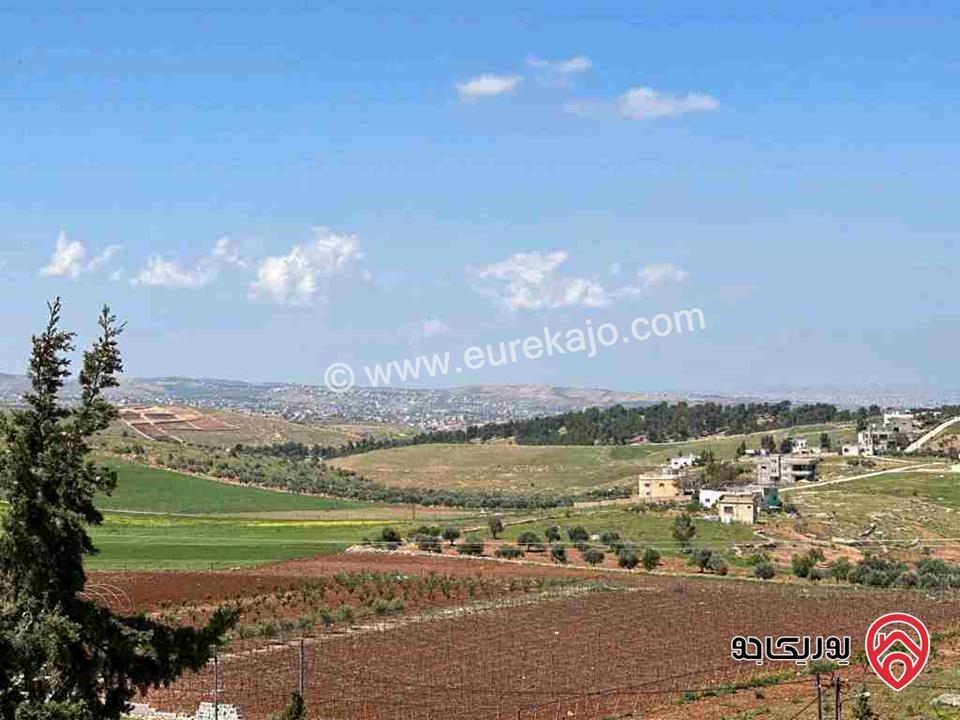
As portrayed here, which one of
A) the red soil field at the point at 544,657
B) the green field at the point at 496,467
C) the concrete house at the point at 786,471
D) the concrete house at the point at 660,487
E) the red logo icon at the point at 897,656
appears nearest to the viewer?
the red logo icon at the point at 897,656

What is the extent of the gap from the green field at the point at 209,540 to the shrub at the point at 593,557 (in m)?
14.1

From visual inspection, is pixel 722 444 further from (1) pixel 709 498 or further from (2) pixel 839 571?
(2) pixel 839 571

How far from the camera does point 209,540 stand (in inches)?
2640

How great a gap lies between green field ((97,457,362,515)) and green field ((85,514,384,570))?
429cm

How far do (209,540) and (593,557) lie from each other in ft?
74.9

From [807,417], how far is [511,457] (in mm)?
59018

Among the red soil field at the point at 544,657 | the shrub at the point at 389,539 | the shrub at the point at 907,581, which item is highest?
the shrub at the point at 389,539

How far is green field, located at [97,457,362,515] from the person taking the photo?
8250 centimetres

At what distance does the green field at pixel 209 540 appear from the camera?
188 ft

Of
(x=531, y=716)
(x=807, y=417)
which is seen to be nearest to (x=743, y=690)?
(x=531, y=716)

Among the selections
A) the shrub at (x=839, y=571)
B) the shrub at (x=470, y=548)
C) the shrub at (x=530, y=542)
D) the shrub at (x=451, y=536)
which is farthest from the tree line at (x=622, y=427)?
the shrub at (x=839, y=571)

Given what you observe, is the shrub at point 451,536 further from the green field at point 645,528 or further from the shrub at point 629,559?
the shrub at point 629,559

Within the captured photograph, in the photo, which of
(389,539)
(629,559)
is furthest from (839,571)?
(389,539)

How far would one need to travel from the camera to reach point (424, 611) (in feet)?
145
